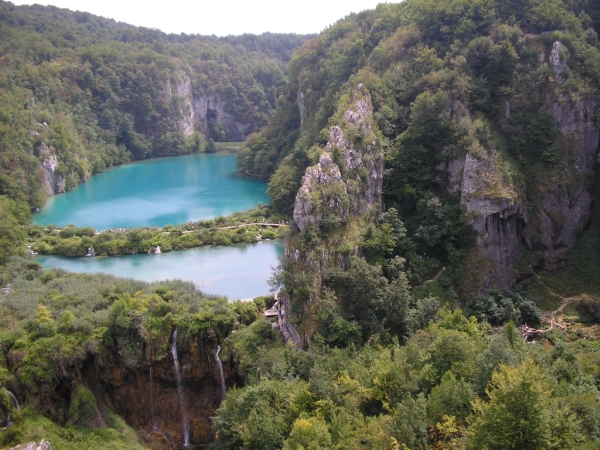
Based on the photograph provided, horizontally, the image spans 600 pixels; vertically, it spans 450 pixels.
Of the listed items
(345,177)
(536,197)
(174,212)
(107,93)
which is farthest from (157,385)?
(107,93)

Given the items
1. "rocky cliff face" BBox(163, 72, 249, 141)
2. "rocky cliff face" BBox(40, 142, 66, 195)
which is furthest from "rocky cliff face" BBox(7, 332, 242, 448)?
"rocky cliff face" BBox(163, 72, 249, 141)

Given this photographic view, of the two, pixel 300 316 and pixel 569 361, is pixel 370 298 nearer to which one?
pixel 300 316

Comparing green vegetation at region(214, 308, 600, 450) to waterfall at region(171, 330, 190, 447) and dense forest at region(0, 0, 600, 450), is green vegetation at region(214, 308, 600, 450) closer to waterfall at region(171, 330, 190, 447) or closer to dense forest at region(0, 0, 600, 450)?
dense forest at region(0, 0, 600, 450)

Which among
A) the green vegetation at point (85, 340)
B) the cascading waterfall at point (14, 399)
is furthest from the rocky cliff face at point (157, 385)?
the cascading waterfall at point (14, 399)

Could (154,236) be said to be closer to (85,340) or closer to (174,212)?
(174,212)

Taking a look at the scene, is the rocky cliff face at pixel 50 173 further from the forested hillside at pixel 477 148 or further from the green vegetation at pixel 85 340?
the forested hillside at pixel 477 148
